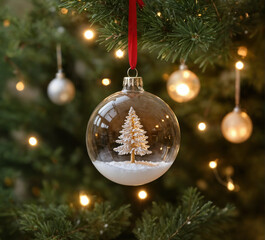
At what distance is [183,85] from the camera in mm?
973

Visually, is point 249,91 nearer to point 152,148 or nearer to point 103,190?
point 103,190

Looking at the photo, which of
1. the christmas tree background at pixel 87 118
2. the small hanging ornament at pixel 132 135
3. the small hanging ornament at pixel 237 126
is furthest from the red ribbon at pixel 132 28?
the small hanging ornament at pixel 237 126

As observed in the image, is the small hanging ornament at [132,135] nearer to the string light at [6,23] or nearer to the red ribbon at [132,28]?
the red ribbon at [132,28]

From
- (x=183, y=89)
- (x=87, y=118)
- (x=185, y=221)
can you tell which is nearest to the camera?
(x=185, y=221)

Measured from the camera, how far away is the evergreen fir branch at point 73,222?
28.3 inches

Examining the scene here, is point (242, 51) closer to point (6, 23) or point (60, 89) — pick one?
point (60, 89)

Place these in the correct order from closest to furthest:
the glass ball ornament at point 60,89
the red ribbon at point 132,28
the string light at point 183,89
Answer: the red ribbon at point 132,28
the string light at point 183,89
the glass ball ornament at point 60,89

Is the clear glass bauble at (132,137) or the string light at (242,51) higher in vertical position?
the string light at (242,51)

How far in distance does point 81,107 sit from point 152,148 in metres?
0.86

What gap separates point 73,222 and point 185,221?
0.85ft

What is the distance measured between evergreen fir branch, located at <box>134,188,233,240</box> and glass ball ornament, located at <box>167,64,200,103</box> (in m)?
0.29

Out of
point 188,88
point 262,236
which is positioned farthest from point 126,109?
point 262,236

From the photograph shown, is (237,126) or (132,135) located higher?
(237,126)

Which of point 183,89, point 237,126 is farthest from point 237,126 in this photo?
point 183,89
